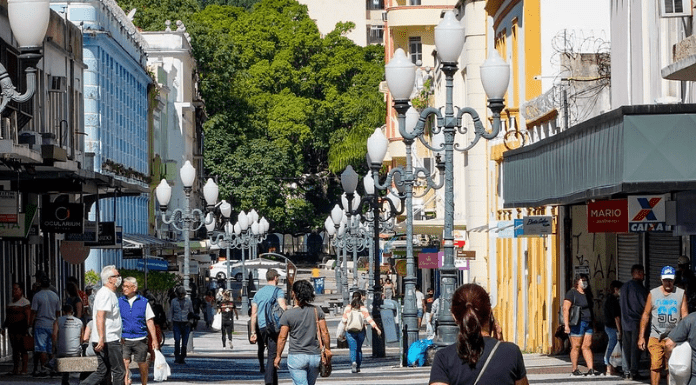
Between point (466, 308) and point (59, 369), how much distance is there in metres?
11.8

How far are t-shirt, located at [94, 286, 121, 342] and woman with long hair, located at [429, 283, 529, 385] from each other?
975cm

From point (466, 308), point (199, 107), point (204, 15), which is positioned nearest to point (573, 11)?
point (466, 308)

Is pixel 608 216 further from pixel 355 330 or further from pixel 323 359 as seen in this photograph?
pixel 323 359

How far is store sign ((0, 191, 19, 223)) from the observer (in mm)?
26266

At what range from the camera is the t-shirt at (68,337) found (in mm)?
20922

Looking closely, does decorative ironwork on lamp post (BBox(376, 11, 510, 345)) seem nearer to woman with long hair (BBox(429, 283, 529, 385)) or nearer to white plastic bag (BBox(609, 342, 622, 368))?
white plastic bag (BBox(609, 342, 622, 368))

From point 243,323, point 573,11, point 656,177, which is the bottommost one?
point 243,323

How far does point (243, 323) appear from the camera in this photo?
57.1 m

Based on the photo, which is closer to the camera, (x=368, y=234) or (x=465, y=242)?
(x=465, y=242)

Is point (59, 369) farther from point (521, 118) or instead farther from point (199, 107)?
point (199, 107)

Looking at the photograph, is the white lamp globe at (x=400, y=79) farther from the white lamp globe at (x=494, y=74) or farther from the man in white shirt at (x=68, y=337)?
the man in white shirt at (x=68, y=337)

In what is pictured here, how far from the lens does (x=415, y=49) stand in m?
73.5

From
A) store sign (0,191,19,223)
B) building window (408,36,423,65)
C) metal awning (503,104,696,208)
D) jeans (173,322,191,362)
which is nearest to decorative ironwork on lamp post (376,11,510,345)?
metal awning (503,104,696,208)

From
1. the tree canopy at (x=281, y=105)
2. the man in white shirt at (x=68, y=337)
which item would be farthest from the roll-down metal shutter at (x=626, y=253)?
the tree canopy at (x=281, y=105)
